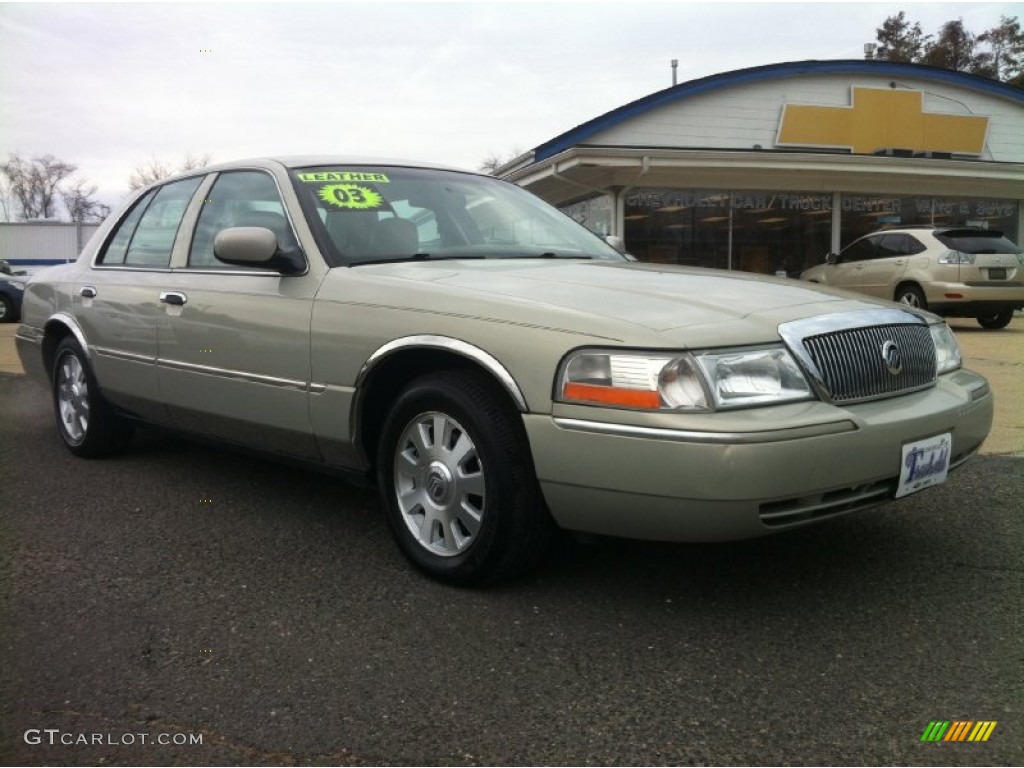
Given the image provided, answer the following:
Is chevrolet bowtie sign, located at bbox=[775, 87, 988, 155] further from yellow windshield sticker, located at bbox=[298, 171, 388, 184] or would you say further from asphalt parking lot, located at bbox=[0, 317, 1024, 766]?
yellow windshield sticker, located at bbox=[298, 171, 388, 184]

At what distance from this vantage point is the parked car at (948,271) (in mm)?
12625

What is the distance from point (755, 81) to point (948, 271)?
7.88 m

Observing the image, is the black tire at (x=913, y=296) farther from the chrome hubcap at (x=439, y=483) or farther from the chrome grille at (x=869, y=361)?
the chrome hubcap at (x=439, y=483)

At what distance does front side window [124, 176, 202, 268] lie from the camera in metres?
4.61

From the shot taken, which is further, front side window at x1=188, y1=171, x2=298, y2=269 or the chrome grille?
front side window at x1=188, y1=171, x2=298, y2=269

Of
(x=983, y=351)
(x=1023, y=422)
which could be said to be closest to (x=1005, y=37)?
(x=983, y=351)

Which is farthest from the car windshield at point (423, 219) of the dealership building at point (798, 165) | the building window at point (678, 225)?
the building window at point (678, 225)

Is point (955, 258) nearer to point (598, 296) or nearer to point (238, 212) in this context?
point (238, 212)

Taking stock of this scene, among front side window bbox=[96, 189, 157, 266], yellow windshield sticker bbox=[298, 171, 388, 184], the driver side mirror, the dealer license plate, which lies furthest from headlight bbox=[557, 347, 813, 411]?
front side window bbox=[96, 189, 157, 266]

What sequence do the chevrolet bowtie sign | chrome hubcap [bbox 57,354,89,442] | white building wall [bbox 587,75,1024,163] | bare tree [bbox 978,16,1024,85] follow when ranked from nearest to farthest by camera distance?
chrome hubcap [bbox 57,354,89,442] < white building wall [bbox 587,75,1024,163] < the chevrolet bowtie sign < bare tree [bbox 978,16,1024,85]

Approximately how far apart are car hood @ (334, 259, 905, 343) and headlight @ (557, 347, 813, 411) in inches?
3.0

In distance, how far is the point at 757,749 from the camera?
7.16ft

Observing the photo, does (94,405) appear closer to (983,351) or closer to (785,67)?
(983,351)

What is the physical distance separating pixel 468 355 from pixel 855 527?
1.88 metres
